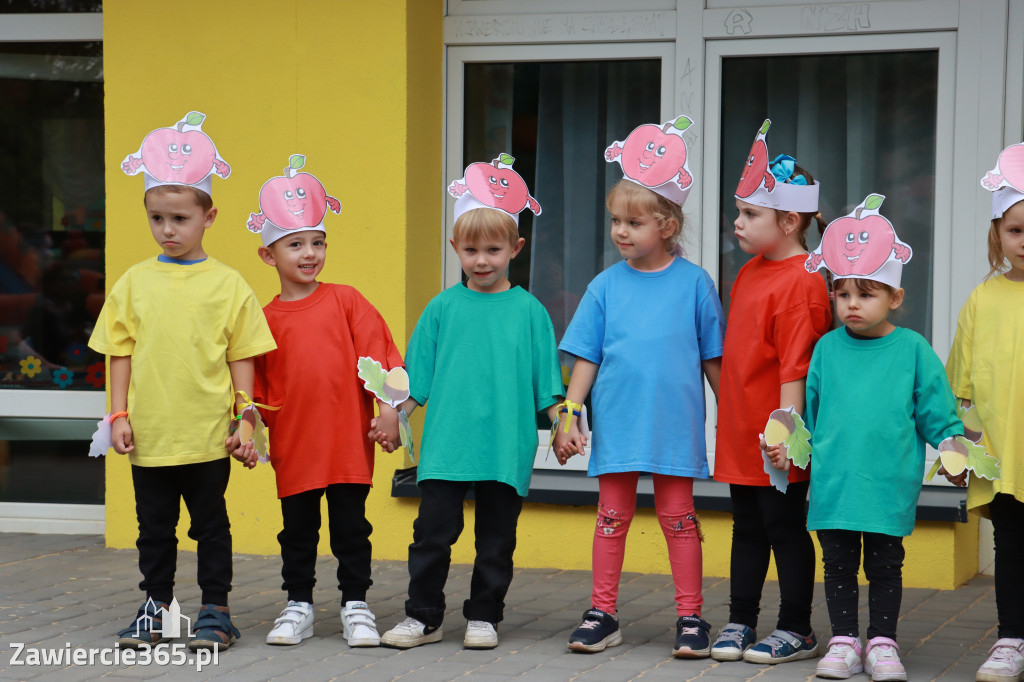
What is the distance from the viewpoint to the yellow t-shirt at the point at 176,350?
13.9ft

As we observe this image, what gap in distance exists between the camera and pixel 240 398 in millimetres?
4316

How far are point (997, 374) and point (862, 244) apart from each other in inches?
23.5

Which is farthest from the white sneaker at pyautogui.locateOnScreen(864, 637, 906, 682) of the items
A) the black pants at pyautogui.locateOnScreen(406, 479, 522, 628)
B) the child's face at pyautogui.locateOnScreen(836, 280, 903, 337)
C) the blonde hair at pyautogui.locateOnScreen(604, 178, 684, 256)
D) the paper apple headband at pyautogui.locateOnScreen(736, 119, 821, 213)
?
the blonde hair at pyautogui.locateOnScreen(604, 178, 684, 256)

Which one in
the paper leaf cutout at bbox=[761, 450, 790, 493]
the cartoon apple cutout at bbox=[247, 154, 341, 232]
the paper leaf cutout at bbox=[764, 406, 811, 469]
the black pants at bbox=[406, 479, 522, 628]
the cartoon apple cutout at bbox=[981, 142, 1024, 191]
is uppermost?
the cartoon apple cutout at bbox=[981, 142, 1024, 191]

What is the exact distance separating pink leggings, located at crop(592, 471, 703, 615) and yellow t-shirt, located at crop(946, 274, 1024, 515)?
3.11ft

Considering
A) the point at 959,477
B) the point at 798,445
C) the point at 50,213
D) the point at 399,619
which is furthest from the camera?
the point at 50,213

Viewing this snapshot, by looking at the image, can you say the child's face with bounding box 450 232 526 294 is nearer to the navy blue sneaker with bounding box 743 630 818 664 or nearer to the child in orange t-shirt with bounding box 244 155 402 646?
the child in orange t-shirt with bounding box 244 155 402 646

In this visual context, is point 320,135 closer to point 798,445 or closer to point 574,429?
point 574,429

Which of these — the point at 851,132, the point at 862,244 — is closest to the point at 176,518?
the point at 862,244

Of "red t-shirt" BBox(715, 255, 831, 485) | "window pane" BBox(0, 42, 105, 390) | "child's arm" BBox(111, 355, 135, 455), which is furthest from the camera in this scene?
"window pane" BBox(0, 42, 105, 390)

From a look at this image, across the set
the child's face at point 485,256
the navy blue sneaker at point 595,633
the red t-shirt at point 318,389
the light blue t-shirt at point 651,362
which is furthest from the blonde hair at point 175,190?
the navy blue sneaker at point 595,633

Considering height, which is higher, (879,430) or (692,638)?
(879,430)

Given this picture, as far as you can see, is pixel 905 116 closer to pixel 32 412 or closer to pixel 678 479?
pixel 678 479

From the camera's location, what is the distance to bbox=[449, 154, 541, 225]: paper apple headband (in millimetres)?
4379
